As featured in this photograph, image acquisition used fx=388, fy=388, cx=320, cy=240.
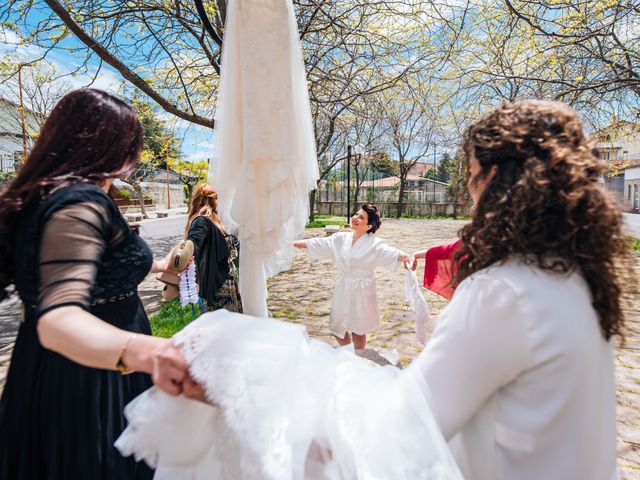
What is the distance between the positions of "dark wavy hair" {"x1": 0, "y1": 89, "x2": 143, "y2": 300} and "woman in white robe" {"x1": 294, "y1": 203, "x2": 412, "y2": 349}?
2.86m

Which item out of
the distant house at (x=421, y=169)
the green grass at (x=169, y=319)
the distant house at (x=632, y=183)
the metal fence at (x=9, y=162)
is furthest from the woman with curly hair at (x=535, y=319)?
the distant house at (x=421, y=169)

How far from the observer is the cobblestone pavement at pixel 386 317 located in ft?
9.71

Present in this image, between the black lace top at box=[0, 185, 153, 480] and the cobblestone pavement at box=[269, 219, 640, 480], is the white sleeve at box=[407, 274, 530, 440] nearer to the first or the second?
the cobblestone pavement at box=[269, 219, 640, 480]

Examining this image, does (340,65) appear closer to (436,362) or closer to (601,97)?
(601,97)

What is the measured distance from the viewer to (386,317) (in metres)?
5.84

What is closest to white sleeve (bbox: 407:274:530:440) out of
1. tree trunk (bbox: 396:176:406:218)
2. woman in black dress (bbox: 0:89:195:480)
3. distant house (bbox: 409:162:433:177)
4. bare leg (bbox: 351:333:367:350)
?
woman in black dress (bbox: 0:89:195:480)

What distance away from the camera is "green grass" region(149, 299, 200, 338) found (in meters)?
5.11

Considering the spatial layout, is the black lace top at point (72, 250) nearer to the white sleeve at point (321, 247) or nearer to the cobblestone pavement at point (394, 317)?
the cobblestone pavement at point (394, 317)

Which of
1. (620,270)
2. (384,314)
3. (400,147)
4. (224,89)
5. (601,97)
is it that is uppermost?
(400,147)

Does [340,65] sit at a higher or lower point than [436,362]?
higher

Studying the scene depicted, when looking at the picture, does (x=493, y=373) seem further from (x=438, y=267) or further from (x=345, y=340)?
(x=345, y=340)

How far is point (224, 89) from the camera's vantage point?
84.2 inches

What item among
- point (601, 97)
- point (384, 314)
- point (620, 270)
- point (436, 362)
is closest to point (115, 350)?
point (436, 362)

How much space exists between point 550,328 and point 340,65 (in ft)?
23.1
